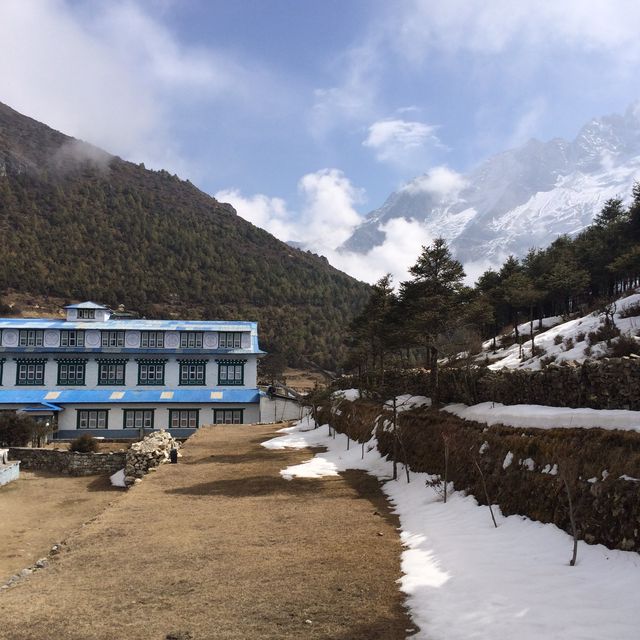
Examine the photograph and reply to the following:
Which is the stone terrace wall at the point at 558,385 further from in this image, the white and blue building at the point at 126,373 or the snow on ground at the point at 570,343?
the white and blue building at the point at 126,373

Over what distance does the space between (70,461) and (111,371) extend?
18310 millimetres

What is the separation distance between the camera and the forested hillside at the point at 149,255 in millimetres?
113875

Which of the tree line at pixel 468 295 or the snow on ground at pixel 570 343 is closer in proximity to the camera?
the tree line at pixel 468 295

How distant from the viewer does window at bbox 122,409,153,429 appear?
46.0m

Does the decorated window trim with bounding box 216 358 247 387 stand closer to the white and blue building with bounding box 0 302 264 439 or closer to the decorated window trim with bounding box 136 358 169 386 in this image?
the white and blue building with bounding box 0 302 264 439

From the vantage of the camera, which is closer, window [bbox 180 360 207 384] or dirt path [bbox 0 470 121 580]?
dirt path [bbox 0 470 121 580]

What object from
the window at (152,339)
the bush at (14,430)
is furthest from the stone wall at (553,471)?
the window at (152,339)

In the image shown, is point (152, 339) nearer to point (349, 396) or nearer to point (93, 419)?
point (93, 419)

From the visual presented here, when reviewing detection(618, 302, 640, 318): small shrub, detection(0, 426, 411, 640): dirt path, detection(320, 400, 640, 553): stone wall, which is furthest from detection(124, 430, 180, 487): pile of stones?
detection(618, 302, 640, 318): small shrub

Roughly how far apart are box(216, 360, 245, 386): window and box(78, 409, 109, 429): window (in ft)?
36.2

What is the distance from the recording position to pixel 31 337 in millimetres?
48750

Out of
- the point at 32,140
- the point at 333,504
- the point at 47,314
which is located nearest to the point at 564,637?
the point at 333,504

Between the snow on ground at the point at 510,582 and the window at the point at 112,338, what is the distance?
43714mm

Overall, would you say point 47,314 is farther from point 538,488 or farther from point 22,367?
point 538,488
